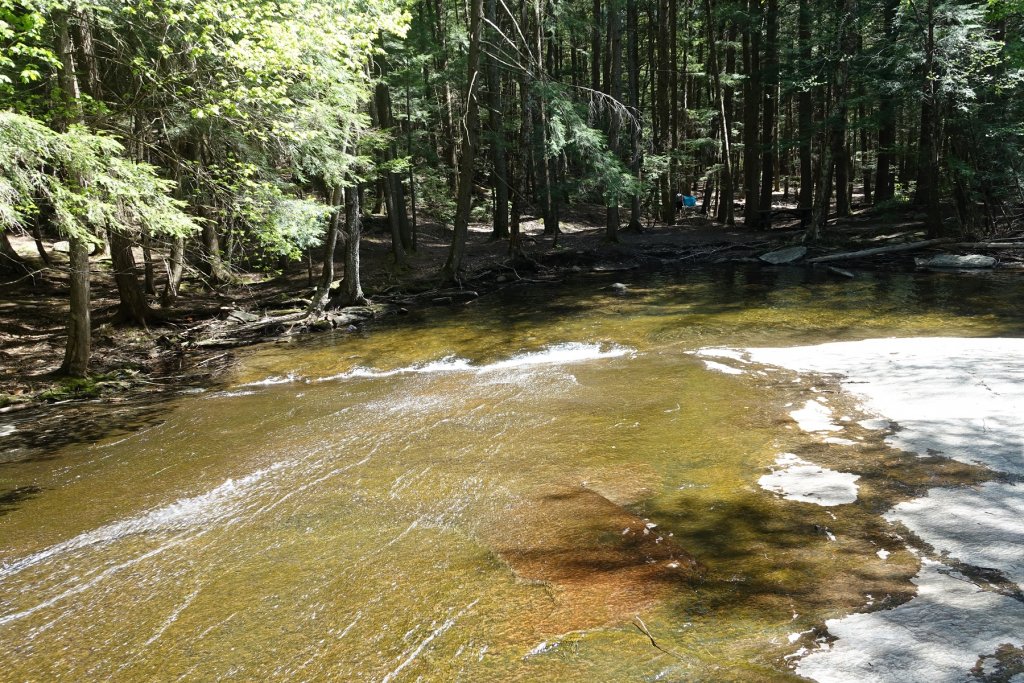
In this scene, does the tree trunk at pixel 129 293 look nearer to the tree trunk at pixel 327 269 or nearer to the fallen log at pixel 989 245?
the tree trunk at pixel 327 269

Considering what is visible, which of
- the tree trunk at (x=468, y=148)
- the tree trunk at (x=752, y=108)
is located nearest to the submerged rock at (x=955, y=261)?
the tree trunk at (x=752, y=108)

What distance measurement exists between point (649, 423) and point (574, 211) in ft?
81.5

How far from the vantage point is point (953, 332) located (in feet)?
33.9

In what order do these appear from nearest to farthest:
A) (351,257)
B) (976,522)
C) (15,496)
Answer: (976,522) < (15,496) < (351,257)

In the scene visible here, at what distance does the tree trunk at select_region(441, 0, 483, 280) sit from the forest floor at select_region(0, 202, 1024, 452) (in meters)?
0.83

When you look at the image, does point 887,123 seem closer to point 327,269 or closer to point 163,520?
point 327,269

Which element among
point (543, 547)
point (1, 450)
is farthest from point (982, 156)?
point (1, 450)

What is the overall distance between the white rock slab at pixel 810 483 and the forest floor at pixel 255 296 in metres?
8.44

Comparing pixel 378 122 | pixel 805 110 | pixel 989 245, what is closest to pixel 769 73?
pixel 805 110

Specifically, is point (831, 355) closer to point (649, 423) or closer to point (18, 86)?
point (649, 423)

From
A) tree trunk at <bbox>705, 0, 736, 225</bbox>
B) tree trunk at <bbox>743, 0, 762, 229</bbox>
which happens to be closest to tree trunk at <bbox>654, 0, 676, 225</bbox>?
tree trunk at <bbox>705, 0, 736, 225</bbox>

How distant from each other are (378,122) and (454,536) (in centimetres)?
1542

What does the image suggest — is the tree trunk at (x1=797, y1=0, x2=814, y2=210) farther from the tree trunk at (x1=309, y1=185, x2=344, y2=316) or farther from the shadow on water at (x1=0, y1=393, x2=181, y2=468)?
the shadow on water at (x1=0, y1=393, x2=181, y2=468)

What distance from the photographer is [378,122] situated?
58.9 feet
